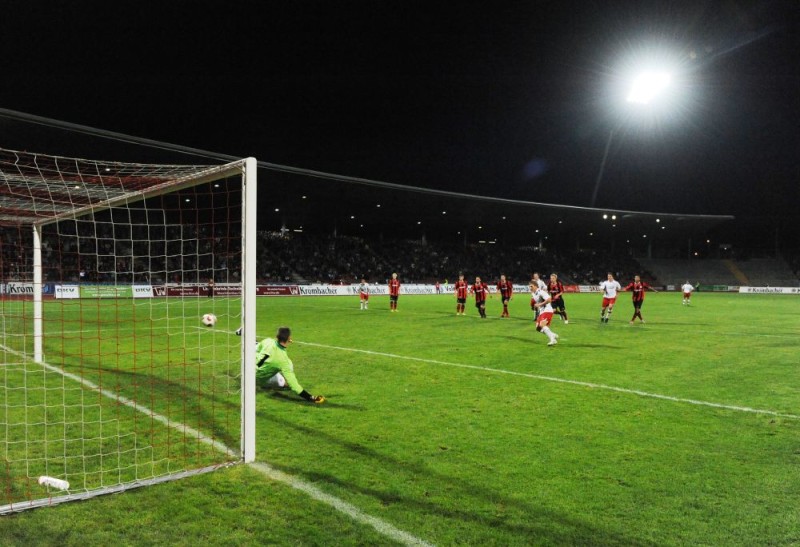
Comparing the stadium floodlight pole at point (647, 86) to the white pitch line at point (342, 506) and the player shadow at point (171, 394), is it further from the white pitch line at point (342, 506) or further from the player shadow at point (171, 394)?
the white pitch line at point (342, 506)

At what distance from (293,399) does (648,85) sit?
29162mm

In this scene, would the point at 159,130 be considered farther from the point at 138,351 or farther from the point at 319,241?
the point at 319,241

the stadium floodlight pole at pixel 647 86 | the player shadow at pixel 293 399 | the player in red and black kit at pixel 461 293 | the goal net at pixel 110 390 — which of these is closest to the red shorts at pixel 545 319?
the player shadow at pixel 293 399

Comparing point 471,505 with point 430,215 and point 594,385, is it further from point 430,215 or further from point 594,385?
point 430,215

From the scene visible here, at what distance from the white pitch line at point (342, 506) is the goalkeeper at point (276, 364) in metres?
2.56

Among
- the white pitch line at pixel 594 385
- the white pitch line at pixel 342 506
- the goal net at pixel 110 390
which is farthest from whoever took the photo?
the white pitch line at pixel 594 385

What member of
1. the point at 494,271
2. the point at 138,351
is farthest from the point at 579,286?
the point at 138,351

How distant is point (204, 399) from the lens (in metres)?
7.48

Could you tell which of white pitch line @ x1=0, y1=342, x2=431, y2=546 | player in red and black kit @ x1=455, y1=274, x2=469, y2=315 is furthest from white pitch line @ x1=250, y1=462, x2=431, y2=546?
player in red and black kit @ x1=455, y1=274, x2=469, y2=315

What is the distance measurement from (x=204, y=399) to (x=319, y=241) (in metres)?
49.1

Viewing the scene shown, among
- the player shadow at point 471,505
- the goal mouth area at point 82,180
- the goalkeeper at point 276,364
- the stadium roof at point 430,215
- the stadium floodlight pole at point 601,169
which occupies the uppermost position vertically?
the stadium floodlight pole at point 601,169

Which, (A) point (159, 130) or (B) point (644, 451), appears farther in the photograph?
(A) point (159, 130)

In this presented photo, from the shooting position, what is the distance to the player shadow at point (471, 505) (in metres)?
3.58

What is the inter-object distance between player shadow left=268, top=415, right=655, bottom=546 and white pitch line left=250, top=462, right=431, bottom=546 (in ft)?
0.36
